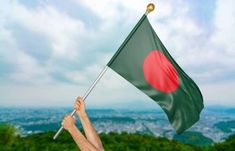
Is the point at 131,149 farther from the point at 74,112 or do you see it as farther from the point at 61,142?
the point at 74,112

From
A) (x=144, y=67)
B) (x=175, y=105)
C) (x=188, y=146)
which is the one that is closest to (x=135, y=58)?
(x=144, y=67)

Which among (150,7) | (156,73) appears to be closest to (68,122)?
(150,7)

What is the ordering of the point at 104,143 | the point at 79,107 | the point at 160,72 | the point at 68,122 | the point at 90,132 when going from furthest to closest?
the point at 104,143 < the point at 160,72 < the point at 79,107 < the point at 90,132 < the point at 68,122

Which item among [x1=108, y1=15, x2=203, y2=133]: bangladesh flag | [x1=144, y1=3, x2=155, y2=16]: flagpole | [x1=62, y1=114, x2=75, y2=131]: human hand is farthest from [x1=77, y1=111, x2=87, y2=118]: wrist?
[x1=144, y1=3, x2=155, y2=16]: flagpole

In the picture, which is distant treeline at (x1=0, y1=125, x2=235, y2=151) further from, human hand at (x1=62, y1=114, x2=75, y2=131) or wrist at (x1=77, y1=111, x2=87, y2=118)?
human hand at (x1=62, y1=114, x2=75, y2=131)

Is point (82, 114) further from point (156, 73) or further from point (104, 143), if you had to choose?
point (104, 143)

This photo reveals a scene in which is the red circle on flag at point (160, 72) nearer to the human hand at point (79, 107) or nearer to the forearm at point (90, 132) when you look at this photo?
the human hand at point (79, 107)
